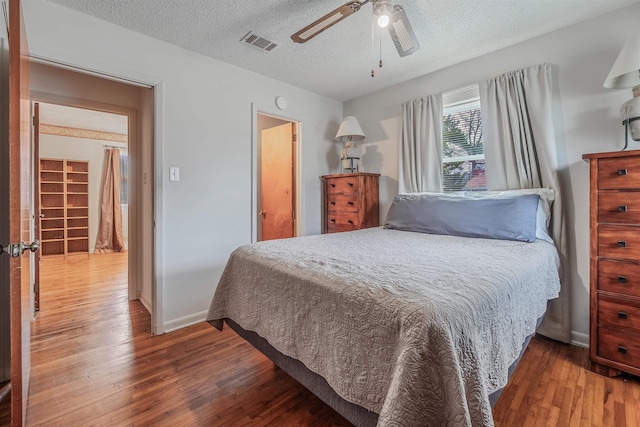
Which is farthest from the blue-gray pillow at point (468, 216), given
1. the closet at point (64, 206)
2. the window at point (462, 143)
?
the closet at point (64, 206)

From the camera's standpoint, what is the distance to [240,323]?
5.64ft

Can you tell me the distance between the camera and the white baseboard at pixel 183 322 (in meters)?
2.48

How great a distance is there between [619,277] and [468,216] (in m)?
0.92

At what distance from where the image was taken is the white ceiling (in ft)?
6.43

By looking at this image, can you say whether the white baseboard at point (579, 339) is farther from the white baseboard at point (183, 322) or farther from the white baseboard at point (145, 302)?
the white baseboard at point (145, 302)

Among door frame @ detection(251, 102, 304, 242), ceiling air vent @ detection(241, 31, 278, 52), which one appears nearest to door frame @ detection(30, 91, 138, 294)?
door frame @ detection(251, 102, 304, 242)

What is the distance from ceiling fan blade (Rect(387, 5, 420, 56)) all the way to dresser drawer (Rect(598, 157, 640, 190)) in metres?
1.40

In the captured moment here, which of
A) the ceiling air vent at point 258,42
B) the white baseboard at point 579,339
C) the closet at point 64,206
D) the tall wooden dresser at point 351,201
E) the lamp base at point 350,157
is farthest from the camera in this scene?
the closet at point 64,206

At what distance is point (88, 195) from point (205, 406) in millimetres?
6080

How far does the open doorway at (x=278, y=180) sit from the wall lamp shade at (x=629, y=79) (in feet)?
9.17

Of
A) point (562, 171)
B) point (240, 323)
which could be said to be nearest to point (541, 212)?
point (562, 171)

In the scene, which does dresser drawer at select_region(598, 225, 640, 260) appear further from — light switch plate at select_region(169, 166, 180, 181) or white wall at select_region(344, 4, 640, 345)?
light switch plate at select_region(169, 166, 180, 181)

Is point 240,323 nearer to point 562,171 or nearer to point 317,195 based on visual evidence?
point 317,195

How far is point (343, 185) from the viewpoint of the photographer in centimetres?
347
